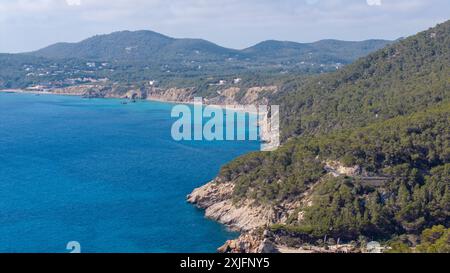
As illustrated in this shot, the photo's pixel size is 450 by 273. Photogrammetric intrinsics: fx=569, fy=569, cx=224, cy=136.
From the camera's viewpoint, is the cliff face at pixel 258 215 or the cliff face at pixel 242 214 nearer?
the cliff face at pixel 258 215

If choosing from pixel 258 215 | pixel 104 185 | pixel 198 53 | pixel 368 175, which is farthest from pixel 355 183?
pixel 198 53

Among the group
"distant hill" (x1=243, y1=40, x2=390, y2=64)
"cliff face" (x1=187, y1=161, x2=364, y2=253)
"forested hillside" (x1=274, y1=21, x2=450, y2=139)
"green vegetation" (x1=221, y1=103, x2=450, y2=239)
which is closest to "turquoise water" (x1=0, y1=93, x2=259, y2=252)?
"cliff face" (x1=187, y1=161, x2=364, y2=253)

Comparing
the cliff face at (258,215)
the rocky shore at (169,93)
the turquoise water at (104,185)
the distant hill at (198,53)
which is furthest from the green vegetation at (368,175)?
the distant hill at (198,53)

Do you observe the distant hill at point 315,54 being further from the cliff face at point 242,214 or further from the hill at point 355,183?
the cliff face at point 242,214

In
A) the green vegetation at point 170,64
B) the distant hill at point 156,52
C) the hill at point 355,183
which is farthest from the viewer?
the distant hill at point 156,52

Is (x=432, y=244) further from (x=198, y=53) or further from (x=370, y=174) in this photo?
(x=198, y=53)

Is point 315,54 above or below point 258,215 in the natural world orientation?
above

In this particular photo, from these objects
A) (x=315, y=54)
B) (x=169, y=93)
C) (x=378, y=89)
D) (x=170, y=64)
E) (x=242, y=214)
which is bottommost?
(x=242, y=214)

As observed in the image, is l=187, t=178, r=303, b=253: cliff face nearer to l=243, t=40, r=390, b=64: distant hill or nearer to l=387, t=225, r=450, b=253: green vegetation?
l=387, t=225, r=450, b=253: green vegetation
